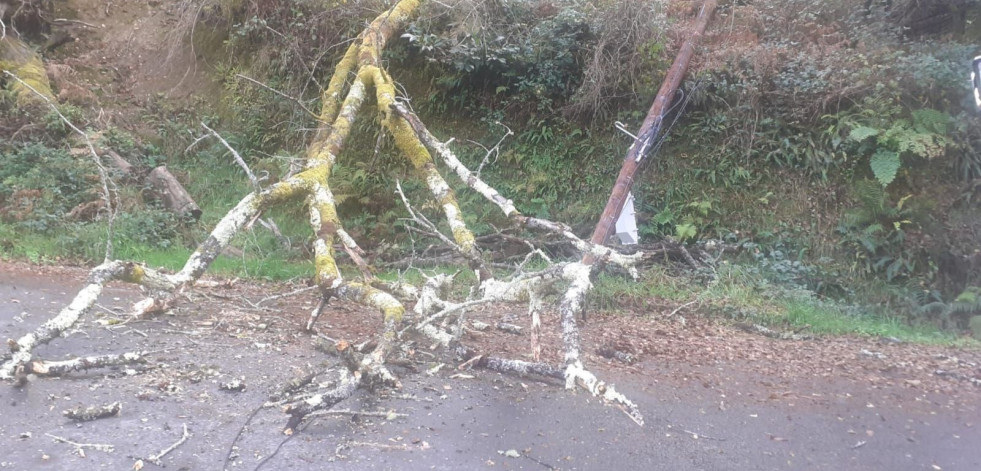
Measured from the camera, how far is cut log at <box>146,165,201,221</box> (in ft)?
30.1

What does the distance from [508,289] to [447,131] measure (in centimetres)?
609

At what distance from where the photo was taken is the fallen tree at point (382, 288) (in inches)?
158

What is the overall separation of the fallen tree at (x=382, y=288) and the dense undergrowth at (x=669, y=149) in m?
1.34

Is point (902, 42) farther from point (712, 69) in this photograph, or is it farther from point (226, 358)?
point (226, 358)

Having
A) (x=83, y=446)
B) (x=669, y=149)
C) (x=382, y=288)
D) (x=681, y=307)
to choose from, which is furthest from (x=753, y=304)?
(x=83, y=446)

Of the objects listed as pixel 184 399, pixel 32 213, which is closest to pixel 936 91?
pixel 184 399

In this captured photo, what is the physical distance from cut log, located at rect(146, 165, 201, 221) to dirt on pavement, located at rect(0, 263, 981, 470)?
9.34 ft

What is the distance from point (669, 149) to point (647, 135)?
3.95 ft

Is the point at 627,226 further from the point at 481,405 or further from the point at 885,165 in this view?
the point at 481,405

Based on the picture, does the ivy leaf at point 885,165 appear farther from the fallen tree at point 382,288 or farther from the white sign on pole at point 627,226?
the fallen tree at point 382,288

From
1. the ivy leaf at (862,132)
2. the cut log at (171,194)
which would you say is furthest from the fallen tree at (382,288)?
the ivy leaf at (862,132)

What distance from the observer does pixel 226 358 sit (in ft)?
15.9

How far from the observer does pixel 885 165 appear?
8.07m

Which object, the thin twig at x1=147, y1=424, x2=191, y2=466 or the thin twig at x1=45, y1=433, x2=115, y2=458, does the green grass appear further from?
the thin twig at x1=45, y1=433, x2=115, y2=458
